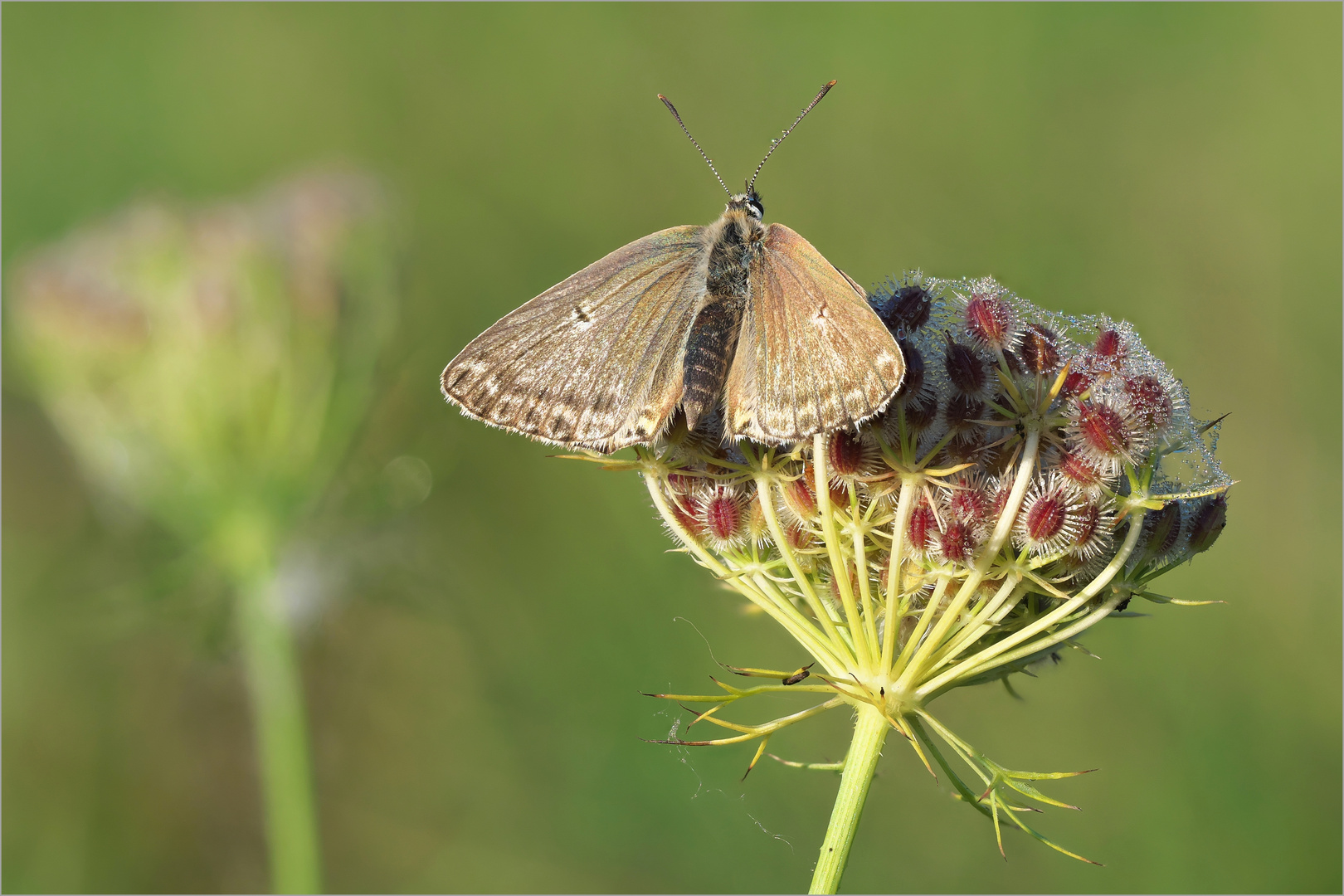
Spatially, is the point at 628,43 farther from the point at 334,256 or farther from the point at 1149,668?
the point at 1149,668

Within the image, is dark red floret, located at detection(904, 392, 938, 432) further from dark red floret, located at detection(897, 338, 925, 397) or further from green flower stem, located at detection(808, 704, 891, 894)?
green flower stem, located at detection(808, 704, 891, 894)

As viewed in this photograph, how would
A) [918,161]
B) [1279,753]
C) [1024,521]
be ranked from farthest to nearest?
1. [918,161]
2. [1279,753]
3. [1024,521]

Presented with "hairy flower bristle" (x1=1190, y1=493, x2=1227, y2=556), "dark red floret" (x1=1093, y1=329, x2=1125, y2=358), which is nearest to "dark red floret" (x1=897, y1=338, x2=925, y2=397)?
"dark red floret" (x1=1093, y1=329, x2=1125, y2=358)

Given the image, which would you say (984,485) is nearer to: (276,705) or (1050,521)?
(1050,521)

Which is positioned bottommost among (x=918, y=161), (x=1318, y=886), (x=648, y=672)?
(x=1318, y=886)

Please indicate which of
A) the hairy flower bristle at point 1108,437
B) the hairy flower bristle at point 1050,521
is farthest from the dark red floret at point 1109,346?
the hairy flower bristle at point 1050,521

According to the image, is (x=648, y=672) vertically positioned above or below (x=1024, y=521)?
above

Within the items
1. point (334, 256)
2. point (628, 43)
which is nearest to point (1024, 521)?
point (334, 256)
